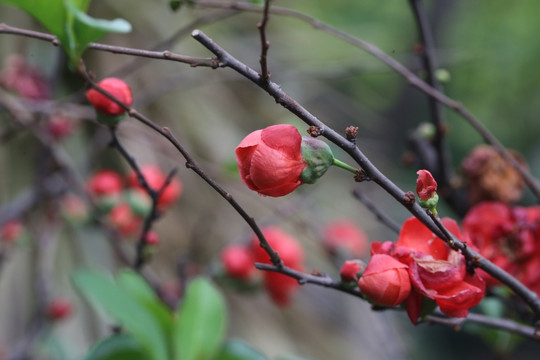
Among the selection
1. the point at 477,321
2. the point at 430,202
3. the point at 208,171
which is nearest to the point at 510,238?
the point at 477,321

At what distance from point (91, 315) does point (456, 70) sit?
2859 millimetres

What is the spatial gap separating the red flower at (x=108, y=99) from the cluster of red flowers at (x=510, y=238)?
0.31 meters

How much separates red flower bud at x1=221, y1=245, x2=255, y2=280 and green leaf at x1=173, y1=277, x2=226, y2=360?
188mm

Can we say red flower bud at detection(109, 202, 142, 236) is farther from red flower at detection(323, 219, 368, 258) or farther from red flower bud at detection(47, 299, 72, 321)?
red flower at detection(323, 219, 368, 258)

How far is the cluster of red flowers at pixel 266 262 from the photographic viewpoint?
0.75 metres

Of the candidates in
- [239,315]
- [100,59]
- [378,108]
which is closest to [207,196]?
[239,315]

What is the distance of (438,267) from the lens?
32cm

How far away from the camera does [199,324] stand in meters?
0.51

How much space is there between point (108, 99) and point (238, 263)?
0.40 metres

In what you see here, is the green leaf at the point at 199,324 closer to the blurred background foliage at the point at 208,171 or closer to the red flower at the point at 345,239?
the blurred background foliage at the point at 208,171

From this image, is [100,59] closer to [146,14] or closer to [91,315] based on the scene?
[146,14]

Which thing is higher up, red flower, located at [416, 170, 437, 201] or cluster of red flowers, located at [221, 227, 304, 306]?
red flower, located at [416, 170, 437, 201]

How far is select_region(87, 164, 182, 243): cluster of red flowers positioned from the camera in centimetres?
74

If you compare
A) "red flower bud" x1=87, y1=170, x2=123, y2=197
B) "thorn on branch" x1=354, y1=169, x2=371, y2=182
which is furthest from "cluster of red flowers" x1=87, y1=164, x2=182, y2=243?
"thorn on branch" x1=354, y1=169, x2=371, y2=182
